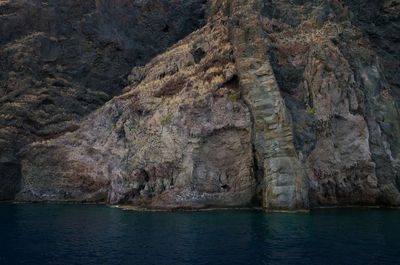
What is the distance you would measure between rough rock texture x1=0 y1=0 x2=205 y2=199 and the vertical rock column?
84.7 feet

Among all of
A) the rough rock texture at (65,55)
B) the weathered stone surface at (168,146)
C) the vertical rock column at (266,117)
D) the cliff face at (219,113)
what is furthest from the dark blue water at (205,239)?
the rough rock texture at (65,55)

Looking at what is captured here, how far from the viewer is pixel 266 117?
108 ft

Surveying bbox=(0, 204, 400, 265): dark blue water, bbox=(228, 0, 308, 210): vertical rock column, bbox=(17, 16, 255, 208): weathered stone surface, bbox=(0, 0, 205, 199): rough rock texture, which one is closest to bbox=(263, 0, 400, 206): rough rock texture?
bbox=(228, 0, 308, 210): vertical rock column

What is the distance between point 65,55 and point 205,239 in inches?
1833

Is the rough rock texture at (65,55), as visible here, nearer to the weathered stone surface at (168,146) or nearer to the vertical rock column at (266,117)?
the weathered stone surface at (168,146)

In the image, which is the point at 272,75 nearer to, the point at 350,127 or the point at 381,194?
the point at 350,127

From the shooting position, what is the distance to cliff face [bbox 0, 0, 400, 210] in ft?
110

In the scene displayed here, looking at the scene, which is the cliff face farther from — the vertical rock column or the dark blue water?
the dark blue water

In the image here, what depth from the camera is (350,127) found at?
117 ft

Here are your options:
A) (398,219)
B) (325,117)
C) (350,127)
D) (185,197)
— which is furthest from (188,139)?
(398,219)

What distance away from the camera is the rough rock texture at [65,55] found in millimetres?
47219

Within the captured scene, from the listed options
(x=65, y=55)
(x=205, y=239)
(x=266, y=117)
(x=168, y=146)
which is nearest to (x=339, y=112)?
(x=266, y=117)

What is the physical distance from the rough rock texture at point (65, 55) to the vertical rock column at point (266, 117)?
25.8 metres

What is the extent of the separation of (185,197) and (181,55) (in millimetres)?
23185
